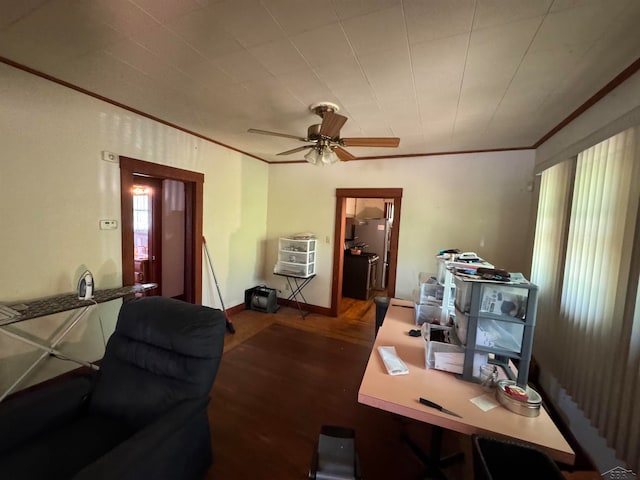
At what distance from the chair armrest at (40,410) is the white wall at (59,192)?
1.10 meters

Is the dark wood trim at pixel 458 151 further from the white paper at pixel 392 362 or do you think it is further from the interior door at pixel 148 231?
the white paper at pixel 392 362

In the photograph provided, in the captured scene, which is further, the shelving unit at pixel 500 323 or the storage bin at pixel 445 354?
the storage bin at pixel 445 354

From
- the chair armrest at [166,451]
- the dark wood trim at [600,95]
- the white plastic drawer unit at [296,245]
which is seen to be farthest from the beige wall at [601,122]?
the white plastic drawer unit at [296,245]

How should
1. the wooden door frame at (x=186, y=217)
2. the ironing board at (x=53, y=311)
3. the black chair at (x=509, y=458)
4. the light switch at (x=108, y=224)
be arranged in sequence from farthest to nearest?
the wooden door frame at (x=186, y=217)
the light switch at (x=108, y=224)
the ironing board at (x=53, y=311)
the black chair at (x=509, y=458)

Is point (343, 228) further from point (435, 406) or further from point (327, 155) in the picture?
point (435, 406)

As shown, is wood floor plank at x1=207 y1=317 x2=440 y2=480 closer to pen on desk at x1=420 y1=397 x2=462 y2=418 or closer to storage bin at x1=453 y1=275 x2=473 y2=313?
pen on desk at x1=420 y1=397 x2=462 y2=418

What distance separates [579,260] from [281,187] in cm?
378

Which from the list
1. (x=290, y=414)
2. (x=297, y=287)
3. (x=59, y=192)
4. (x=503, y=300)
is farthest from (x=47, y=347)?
(x=503, y=300)

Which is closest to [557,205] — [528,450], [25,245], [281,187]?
[528,450]

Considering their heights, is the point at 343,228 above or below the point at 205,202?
below

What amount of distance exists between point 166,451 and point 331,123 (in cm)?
211

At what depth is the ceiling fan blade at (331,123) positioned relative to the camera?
→ 189 centimetres

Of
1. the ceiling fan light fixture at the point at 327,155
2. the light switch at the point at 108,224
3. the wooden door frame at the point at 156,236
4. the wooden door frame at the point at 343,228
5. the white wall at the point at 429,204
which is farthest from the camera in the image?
the wooden door frame at the point at 343,228

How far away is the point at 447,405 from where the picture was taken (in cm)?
112
